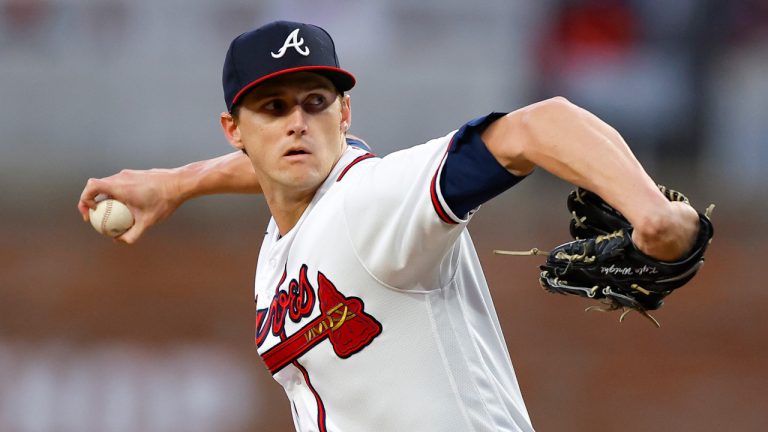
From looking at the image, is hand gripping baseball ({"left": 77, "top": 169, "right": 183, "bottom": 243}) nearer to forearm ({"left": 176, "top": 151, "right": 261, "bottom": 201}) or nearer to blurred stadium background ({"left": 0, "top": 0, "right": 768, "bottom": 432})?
forearm ({"left": 176, "top": 151, "right": 261, "bottom": 201})

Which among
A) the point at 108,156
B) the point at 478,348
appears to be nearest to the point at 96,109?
the point at 108,156

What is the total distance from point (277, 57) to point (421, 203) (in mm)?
541

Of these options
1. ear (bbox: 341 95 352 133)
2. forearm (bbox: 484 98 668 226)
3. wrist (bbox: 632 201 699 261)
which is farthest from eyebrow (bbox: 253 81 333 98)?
wrist (bbox: 632 201 699 261)

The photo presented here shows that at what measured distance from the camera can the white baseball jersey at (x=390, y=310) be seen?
2.06 meters

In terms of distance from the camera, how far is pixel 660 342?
646cm

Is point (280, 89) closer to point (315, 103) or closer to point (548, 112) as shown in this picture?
point (315, 103)

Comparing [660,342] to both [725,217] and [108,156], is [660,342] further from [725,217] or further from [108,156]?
[108,156]

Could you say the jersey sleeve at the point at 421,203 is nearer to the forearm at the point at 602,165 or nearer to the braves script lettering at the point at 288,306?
the forearm at the point at 602,165

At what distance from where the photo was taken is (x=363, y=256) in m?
2.21

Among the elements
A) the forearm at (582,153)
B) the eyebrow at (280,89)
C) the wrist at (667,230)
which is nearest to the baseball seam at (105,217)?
the eyebrow at (280,89)

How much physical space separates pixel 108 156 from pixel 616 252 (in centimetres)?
751

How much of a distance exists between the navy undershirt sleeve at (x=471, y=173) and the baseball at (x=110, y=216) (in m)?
1.24

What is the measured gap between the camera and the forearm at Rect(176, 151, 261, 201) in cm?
300

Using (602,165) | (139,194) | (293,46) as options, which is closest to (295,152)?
(293,46)
